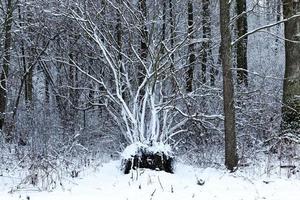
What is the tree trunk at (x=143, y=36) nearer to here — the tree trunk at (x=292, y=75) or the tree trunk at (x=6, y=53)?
the tree trunk at (x=292, y=75)

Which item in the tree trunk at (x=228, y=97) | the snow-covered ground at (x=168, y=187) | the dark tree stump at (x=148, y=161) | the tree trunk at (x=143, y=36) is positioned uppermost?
the tree trunk at (x=143, y=36)

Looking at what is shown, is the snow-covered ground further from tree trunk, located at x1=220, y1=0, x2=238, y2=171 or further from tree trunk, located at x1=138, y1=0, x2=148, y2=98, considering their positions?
tree trunk, located at x1=138, y1=0, x2=148, y2=98

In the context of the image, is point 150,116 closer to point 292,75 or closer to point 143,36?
point 143,36

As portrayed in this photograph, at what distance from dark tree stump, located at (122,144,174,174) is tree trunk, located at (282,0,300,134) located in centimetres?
327

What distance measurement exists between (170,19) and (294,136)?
4965 mm

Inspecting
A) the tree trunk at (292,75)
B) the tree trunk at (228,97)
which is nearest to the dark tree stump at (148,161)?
the tree trunk at (228,97)

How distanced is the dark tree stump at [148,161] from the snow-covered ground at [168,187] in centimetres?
21

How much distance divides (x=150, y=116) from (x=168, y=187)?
10.6ft

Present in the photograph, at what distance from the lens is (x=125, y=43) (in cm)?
1294

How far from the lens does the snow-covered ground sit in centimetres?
725

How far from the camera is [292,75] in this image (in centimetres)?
1093

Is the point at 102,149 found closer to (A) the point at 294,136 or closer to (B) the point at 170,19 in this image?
(B) the point at 170,19

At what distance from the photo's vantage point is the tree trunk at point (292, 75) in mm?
10531

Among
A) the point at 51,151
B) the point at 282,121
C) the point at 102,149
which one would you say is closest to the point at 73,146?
the point at 51,151
